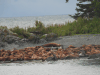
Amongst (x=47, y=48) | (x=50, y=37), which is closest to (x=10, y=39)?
(x=50, y=37)

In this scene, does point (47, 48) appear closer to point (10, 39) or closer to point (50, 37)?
point (10, 39)

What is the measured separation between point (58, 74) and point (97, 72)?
2.70 ft

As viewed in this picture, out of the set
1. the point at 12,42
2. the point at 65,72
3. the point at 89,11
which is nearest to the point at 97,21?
the point at 89,11

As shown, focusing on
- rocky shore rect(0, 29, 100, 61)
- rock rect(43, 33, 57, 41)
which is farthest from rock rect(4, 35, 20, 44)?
rock rect(43, 33, 57, 41)

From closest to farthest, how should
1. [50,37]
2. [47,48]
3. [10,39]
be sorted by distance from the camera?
[47,48]
[10,39]
[50,37]

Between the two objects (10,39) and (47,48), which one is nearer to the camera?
(47,48)

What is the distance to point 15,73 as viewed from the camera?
3490mm

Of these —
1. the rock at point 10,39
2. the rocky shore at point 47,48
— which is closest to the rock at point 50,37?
the rocky shore at point 47,48

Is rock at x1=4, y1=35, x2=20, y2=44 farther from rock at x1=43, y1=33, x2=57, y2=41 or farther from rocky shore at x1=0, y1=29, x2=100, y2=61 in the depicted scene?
rock at x1=43, y1=33, x2=57, y2=41

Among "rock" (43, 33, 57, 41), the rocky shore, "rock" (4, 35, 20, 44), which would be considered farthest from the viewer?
"rock" (43, 33, 57, 41)

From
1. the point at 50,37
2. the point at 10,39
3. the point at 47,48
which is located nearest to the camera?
the point at 47,48

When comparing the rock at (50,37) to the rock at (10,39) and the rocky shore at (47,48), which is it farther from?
the rock at (10,39)

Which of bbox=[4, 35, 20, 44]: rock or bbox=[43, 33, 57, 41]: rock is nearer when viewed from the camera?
bbox=[4, 35, 20, 44]: rock

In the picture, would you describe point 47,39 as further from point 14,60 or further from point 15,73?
point 15,73
